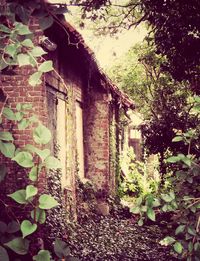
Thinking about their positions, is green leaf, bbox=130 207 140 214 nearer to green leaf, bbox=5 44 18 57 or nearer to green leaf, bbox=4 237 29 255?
green leaf, bbox=4 237 29 255

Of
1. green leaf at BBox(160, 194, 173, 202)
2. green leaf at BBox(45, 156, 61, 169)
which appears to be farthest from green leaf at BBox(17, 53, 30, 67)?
green leaf at BBox(160, 194, 173, 202)

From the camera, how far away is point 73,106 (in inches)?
348

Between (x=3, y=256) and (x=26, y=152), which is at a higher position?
(x=26, y=152)

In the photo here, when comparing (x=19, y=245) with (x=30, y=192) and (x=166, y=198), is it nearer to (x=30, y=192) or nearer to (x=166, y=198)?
(x=30, y=192)

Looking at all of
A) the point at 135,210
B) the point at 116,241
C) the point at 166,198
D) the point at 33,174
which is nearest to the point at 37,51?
the point at 33,174

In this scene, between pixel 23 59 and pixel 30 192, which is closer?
pixel 30 192

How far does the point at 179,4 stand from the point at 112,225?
5.48 meters

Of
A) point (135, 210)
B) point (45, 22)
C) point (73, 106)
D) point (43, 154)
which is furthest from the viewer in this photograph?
point (73, 106)

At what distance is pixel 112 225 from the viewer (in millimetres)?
9602

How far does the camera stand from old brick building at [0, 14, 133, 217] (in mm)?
6094

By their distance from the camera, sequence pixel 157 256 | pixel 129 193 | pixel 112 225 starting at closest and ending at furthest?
pixel 157 256 → pixel 112 225 → pixel 129 193

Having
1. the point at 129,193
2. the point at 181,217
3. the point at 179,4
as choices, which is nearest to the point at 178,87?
the point at 129,193

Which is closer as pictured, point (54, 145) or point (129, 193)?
point (54, 145)

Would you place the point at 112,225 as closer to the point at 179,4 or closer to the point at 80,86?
the point at 80,86
